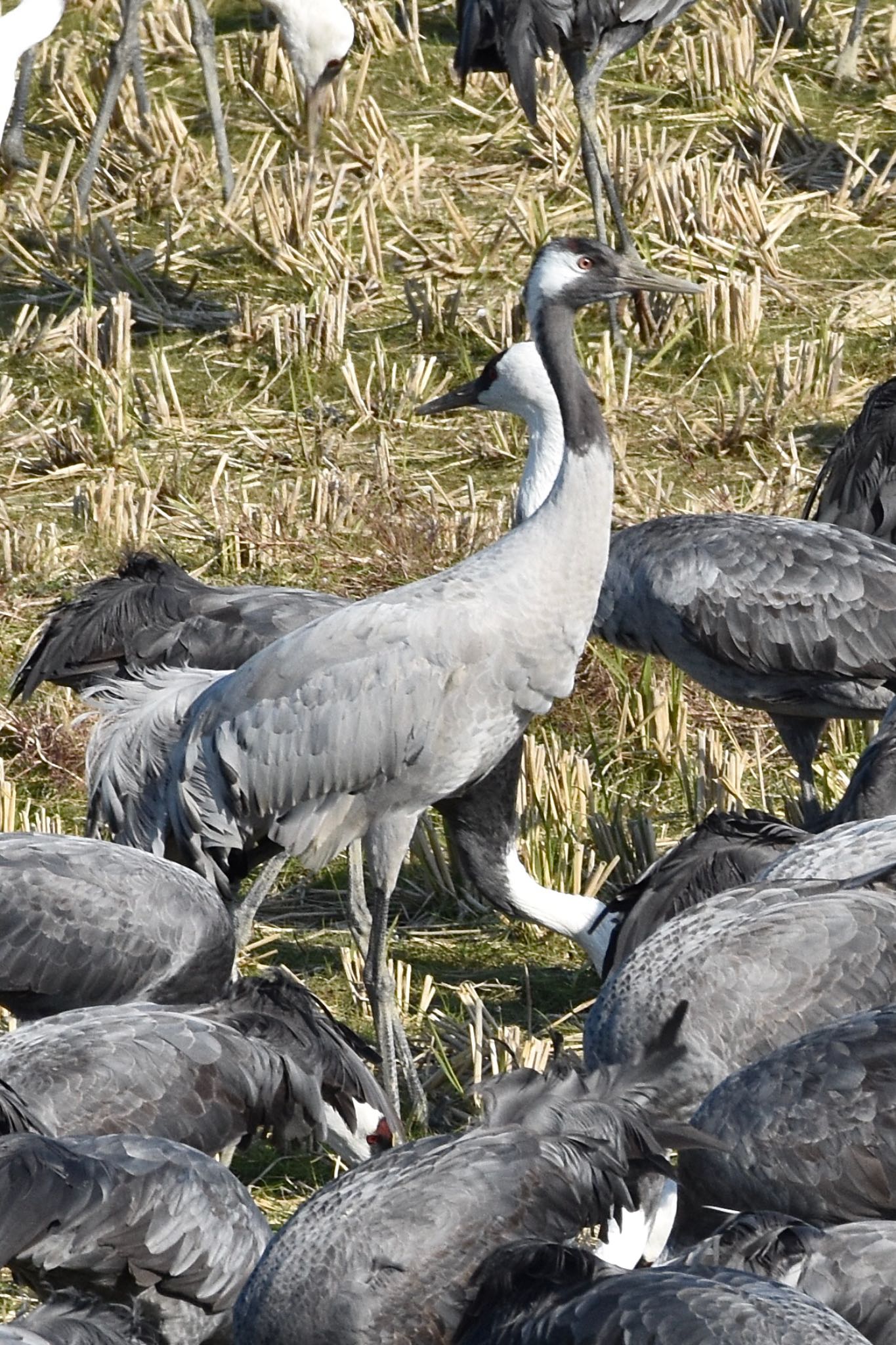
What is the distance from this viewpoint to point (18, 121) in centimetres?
976

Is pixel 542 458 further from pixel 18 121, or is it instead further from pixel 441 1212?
pixel 18 121

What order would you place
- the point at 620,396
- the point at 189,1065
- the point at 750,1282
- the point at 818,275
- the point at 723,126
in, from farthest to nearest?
the point at 723,126, the point at 818,275, the point at 620,396, the point at 189,1065, the point at 750,1282

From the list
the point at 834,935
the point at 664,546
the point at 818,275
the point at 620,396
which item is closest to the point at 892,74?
the point at 818,275

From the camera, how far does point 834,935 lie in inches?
160

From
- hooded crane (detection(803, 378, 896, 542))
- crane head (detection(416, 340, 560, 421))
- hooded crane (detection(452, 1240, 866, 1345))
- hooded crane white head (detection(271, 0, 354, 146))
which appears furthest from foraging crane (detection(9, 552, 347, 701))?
hooded crane white head (detection(271, 0, 354, 146))

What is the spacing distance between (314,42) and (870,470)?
3889 mm

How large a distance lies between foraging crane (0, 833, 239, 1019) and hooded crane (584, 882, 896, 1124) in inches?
34.1

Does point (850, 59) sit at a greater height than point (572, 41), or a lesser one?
lesser

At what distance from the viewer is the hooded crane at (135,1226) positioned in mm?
3193

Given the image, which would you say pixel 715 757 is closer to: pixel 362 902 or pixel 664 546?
pixel 664 546

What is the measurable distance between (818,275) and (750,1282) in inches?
251

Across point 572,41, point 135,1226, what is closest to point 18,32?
point 572,41

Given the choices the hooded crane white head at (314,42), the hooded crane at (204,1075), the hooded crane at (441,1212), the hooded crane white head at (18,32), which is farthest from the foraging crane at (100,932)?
the hooded crane white head at (314,42)

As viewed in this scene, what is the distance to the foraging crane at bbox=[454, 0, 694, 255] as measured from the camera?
8.25m
